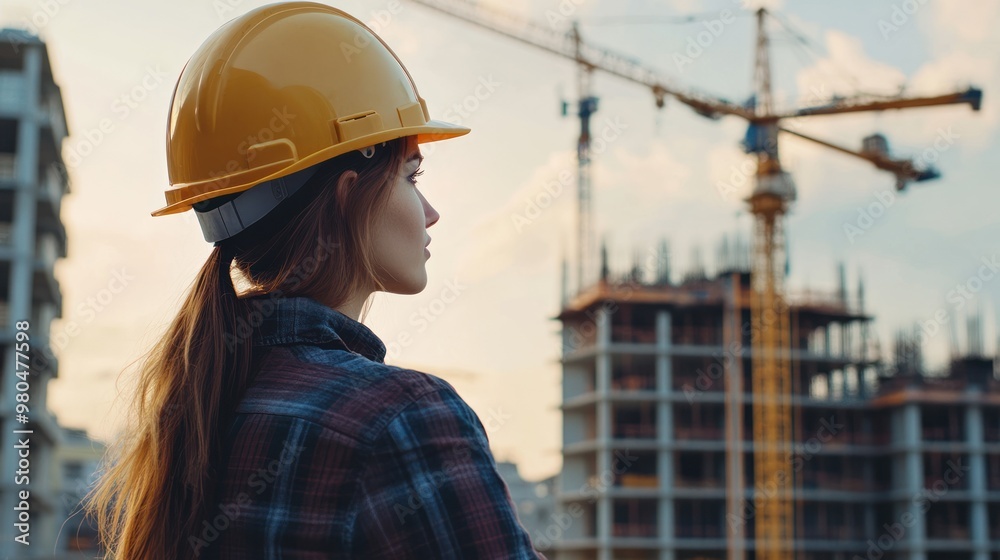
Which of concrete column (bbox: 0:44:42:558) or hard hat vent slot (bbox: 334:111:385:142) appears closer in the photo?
hard hat vent slot (bbox: 334:111:385:142)

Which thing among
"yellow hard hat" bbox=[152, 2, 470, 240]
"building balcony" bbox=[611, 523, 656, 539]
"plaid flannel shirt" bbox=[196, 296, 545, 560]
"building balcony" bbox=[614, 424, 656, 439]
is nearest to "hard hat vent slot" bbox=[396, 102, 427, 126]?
"yellow hard hat" bbox=[152, 2, 470, 240]

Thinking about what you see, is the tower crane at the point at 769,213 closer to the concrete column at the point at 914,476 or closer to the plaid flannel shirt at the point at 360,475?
the concrete column at the point at 914,476

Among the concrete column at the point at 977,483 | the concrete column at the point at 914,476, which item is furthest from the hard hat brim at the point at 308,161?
the concrete column at the point at 977,483

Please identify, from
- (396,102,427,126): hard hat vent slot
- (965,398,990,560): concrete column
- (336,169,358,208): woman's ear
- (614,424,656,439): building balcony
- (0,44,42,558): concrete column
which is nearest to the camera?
(336,169,358,208): woman's ear

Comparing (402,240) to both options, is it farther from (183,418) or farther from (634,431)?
(634,431)

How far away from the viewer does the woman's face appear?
146cm

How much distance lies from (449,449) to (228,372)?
15.0 inches

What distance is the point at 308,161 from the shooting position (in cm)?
146

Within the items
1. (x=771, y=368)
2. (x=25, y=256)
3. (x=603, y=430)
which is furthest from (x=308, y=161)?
(x=603, y=430)

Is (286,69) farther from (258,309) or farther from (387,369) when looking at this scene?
(387,369)

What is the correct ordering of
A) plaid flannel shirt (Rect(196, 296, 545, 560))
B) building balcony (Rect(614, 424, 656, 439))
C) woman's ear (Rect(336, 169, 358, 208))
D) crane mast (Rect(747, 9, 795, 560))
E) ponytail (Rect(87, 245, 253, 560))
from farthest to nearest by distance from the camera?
building balcony (Rect(614, 424, 656, 439))
crane mast (Rect(747, 9, 795, 560))
woman's ear (Rect(336, 169, 358, 208))
ponytail (Rect(87, 245, 253, 560))
plaid flannel shirt (Rect(196, 296, 545, 560))

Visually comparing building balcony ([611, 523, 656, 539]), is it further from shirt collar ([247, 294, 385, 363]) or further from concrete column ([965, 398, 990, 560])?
shirt collar ([247, 294, 385, 363])

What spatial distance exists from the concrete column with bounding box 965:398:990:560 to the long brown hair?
2237 inches

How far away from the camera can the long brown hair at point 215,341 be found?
1.33 meters
